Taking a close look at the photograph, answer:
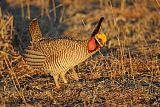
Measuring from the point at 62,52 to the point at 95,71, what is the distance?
0.95 metres

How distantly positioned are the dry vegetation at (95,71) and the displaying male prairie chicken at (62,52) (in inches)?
10.6

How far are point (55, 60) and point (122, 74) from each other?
928 millimetres

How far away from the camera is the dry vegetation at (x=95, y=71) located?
455 cm

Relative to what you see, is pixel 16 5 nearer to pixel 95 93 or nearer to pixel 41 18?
pixel 41 18

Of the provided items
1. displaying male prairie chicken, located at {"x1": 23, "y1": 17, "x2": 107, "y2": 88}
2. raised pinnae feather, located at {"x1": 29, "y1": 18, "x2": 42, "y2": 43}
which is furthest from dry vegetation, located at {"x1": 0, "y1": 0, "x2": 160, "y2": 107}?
raised pinnae feather, located at {"x1": 29, "y1": 18, "x2": 42, "y2": 43}

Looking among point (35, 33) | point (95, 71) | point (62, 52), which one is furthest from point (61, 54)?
point (95, 71)

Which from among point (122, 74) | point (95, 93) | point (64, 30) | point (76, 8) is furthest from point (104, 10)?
point (95, 93)

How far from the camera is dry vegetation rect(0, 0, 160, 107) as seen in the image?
4548mm

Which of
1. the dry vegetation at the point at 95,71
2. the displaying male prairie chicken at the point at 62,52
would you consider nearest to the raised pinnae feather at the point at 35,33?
the displaying male prairie chicken at the point at 62,52

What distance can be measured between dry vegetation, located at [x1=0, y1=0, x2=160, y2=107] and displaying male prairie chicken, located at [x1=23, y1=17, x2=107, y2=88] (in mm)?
268

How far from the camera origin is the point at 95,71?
18.3ft

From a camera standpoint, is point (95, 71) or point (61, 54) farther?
point (95, 71)

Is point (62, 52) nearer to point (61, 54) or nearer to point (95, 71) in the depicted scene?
point (61, 54)

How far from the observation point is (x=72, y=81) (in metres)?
5.28
